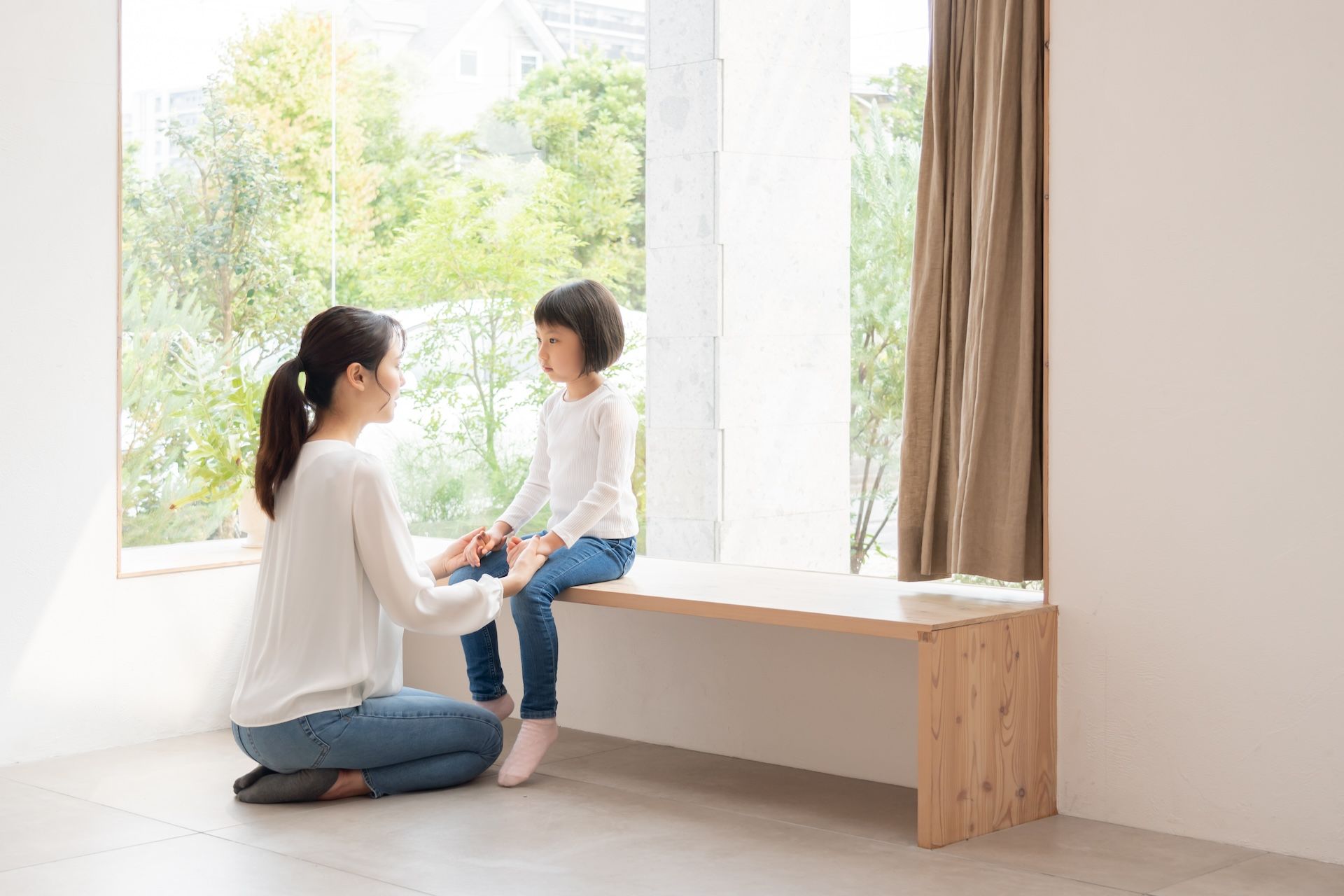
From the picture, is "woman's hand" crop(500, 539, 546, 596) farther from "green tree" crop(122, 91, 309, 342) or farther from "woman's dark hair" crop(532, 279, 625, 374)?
→ "green tree" crop(122, 91, 309, 342)

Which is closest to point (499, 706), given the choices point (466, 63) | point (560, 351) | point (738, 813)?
point (738, 813)

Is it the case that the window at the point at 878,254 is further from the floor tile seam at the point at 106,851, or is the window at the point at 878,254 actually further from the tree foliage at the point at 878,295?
the floor tile seam at the point at 106,851

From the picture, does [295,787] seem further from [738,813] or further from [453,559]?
[738,813]

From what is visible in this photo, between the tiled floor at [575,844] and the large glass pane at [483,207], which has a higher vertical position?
the large glass pane at [483,207]

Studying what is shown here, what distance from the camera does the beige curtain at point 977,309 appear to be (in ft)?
9.59

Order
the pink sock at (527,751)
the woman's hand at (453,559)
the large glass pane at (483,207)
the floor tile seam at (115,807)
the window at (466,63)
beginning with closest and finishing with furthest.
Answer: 1. the floor tile seam at (115,807)
2. the pink sock at (527,751)
3. the woman's hand at (453,559)
4. the large glass pane at (483,207)
5. the window at (466,63)

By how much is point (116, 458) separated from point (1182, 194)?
2671 mm

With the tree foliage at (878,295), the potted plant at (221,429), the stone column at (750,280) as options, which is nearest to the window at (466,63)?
the stone column at (750,280)

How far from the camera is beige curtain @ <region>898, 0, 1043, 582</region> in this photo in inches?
115

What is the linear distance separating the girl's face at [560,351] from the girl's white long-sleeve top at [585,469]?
0.08 metres

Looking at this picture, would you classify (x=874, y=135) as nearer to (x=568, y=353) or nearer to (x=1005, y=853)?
(x=568, y=353)

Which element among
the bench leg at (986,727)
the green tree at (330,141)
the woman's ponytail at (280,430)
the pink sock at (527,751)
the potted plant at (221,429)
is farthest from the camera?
the green tree at (330,141)

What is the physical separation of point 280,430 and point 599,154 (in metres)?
5.46

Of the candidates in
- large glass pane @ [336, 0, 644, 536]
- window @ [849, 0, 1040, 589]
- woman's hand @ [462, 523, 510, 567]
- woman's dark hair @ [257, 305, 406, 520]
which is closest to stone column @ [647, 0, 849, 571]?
window @ [849, 0, 1040, 589]
